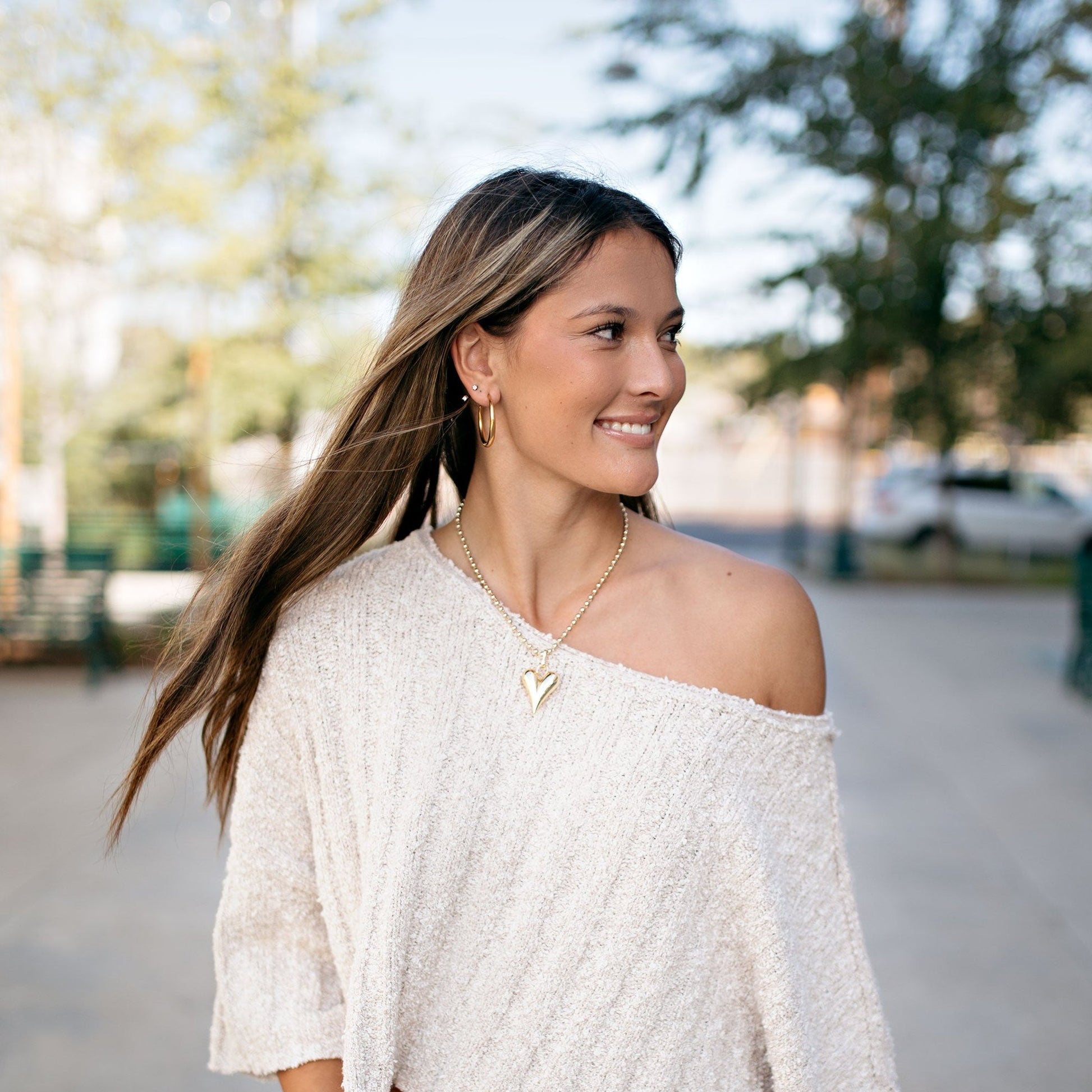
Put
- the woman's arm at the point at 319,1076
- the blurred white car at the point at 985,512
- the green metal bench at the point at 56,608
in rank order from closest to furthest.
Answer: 1. the woman's arm at the point at 319,1076
2. the green metal bench at the point at 56,608
3. the blurred white car at the point at 985,512

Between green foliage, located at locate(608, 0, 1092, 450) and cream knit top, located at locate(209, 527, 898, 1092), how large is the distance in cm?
886

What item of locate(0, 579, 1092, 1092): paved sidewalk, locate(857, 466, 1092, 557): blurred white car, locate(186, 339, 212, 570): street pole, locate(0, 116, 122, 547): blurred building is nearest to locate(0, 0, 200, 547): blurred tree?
locate(0, 116, 122, 547): blurred building

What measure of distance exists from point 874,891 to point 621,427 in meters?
3.80

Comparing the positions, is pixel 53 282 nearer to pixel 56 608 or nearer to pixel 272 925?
pixel 56 608

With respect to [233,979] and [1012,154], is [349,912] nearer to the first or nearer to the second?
[233,979]

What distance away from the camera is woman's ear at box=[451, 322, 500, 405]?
5.78 feet

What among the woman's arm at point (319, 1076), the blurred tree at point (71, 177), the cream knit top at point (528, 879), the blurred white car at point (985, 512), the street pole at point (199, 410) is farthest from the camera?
the blurred white car at point (985, 512)

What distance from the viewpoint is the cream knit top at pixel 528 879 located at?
1616 millimetres

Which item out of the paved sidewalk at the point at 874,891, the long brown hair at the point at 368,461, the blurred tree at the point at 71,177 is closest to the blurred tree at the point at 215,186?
the blurred tree at the point at 71,177

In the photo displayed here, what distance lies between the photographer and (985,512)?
1998 cm

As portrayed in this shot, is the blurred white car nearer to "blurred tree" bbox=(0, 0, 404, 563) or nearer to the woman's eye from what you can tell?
"blurred tree" bbox=(0, 0, 404, 563)

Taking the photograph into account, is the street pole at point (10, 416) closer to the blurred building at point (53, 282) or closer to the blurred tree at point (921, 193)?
the blurred building at point (53, 282)

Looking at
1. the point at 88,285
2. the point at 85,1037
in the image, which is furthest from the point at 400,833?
the point at 88,285

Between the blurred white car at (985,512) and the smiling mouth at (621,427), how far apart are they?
18011 mm
